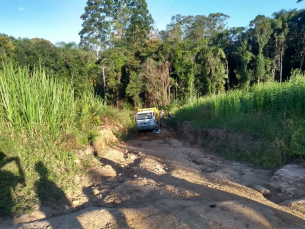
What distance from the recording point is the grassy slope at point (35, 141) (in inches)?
222

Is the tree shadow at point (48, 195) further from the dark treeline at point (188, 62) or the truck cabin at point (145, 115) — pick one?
the dark treeline at point (188, 62)

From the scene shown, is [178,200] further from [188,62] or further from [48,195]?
[188,62]

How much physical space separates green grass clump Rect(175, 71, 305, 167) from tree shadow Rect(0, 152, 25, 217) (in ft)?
21.6

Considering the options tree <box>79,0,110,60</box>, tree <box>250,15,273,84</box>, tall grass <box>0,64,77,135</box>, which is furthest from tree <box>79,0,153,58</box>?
tall grass <box>0,64,77,135</box>

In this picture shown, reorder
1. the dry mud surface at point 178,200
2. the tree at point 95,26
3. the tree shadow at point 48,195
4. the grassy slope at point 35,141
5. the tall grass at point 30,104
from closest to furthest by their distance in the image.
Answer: the dry mud surface at point 178,200, the tree shadow at point 48,195, the grassy slope at point 35,141, the tall grass at point 30,104, the tree at point 95,26

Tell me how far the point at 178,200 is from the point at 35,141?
423cm

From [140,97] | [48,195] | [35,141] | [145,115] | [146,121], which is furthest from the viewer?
[140,97]

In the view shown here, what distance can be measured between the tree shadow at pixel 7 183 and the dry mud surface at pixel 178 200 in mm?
632

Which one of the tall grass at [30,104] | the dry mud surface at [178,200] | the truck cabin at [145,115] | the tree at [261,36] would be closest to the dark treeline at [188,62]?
the tree at [261,36]

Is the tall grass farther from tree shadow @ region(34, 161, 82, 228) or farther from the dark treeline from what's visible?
the dark treeline

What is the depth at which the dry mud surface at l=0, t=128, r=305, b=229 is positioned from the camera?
13.4 feet

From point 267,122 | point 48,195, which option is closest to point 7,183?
point 48,195

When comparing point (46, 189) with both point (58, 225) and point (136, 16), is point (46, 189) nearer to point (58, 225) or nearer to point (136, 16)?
point (58, 225)

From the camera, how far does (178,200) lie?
16.2 ft
